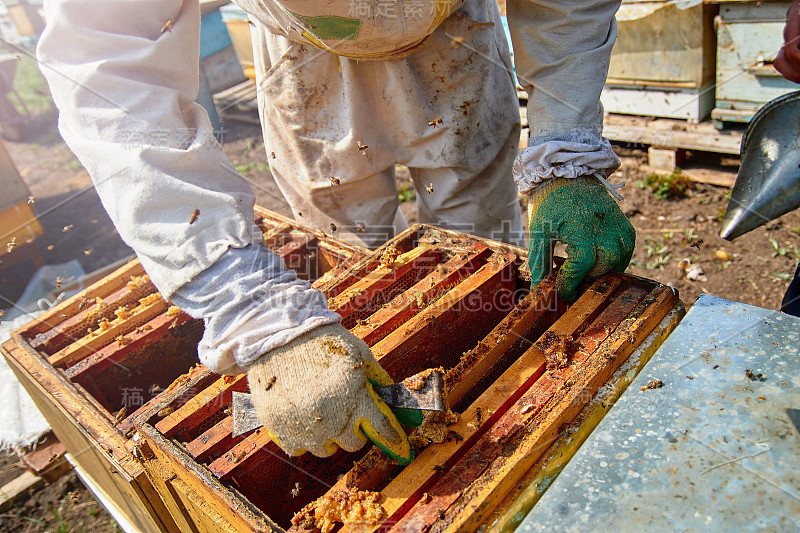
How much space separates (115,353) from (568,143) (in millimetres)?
1816

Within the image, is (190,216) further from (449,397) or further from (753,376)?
(753,376)

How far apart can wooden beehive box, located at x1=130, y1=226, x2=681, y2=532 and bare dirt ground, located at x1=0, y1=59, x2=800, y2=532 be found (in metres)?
1.45

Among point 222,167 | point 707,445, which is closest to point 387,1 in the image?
point 222,167

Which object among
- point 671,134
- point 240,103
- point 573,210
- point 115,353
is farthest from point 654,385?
point 240,103

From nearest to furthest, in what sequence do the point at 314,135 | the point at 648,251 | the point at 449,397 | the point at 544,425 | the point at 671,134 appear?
1. the point at 544,425
2. the point at 449,397
3. the point at 314,135
4. the point at 648,251
5. the point at 671,134

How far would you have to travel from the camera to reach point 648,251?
3.83 meters

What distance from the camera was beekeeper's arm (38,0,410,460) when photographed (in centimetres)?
132

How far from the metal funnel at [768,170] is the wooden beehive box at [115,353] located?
138 cm

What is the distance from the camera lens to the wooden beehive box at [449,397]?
1.25 m

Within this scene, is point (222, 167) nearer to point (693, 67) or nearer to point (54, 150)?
point (693, 67)

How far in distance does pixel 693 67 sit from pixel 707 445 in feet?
11.1

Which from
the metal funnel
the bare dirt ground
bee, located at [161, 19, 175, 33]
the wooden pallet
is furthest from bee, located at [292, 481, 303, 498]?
the wooden pallet

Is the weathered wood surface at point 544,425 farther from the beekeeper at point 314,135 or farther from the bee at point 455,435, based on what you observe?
the beekeeper at point 314,135

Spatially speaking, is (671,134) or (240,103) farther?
(240,103)
